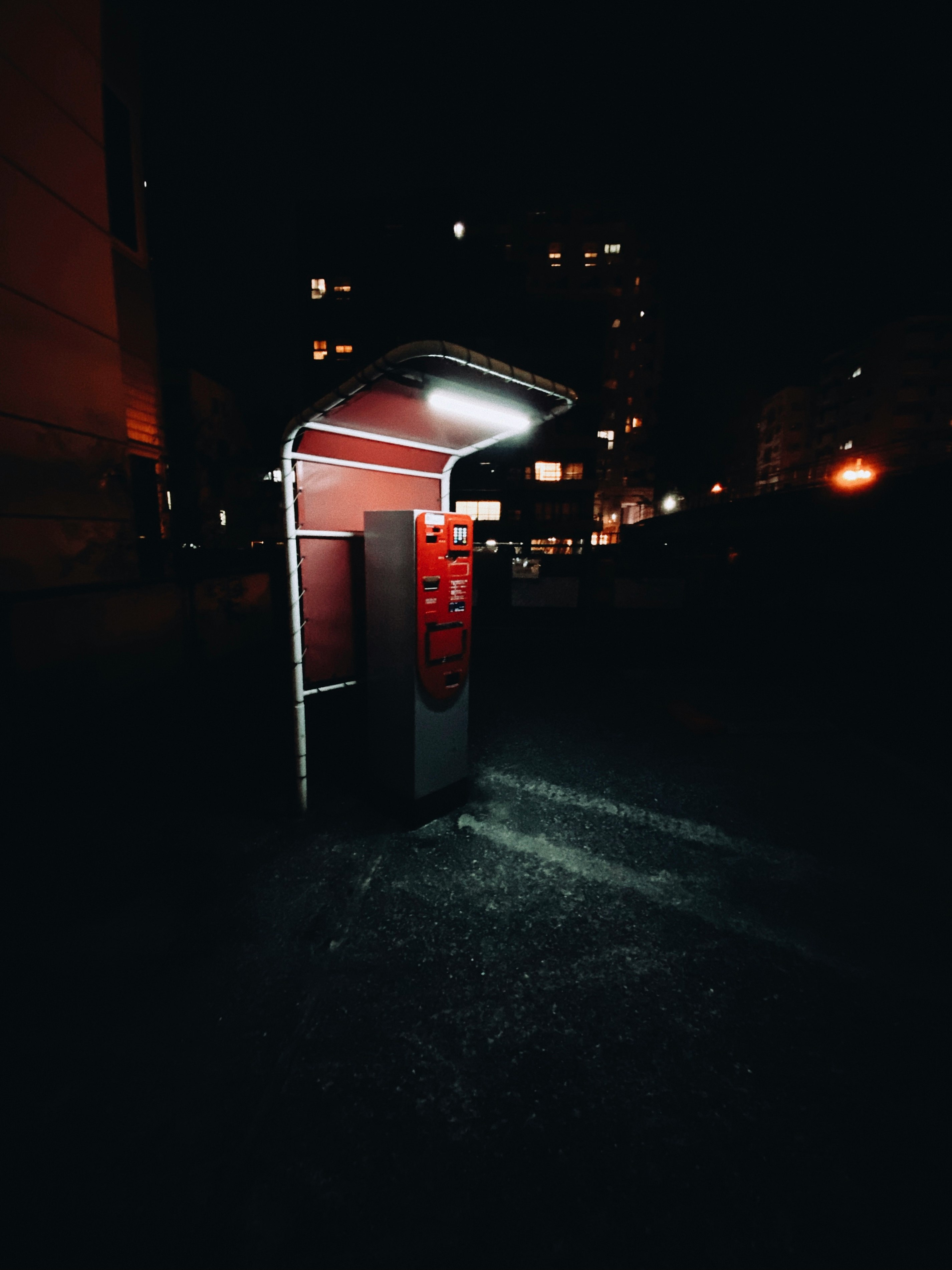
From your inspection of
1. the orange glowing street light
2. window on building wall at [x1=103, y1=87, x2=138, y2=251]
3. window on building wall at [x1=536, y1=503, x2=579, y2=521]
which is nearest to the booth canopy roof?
window on building wall at [x1=103, y1=87, x2=138, y2=251]

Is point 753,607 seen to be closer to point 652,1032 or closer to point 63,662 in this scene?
point 652,1032

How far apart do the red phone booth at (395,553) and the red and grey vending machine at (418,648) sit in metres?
0.01

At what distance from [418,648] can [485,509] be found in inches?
1477

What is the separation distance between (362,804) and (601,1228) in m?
3.05

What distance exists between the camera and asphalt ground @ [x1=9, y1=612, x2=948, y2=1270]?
1.58 meters

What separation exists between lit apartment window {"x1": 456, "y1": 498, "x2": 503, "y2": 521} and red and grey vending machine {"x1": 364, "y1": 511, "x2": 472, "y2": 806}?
3635 cm

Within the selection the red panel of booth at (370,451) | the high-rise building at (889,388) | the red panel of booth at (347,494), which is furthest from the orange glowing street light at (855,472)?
the high-rise building at (889,388)

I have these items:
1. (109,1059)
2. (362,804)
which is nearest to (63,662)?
(362,804)

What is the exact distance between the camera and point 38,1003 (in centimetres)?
233

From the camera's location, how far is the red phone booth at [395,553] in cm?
355

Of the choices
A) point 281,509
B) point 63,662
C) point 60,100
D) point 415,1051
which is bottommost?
point 415,1051

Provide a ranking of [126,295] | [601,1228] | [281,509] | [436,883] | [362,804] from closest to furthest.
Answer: [601,1228] → [436,883] → [281,509] → [362,804] → [126,295]

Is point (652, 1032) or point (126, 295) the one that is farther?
point (126, 295)

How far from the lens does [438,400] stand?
367 centimetres
